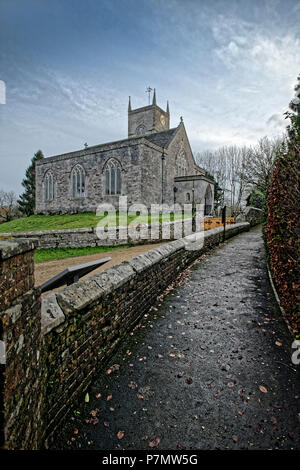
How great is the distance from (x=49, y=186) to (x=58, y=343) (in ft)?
104

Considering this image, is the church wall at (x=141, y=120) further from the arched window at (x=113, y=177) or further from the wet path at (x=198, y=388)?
the wet path at (x=198, y=388)

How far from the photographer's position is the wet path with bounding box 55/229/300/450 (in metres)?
2.14

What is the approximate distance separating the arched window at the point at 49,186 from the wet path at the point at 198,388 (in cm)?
2952

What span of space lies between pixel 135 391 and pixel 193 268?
5.52 metres

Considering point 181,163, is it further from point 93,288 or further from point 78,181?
point 93,288

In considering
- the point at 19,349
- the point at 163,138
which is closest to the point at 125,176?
the point at 163,138

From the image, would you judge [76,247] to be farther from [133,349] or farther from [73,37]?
[133,349]

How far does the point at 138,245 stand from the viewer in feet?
41.8

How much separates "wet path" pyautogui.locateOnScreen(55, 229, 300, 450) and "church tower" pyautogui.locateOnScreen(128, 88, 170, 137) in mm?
45052

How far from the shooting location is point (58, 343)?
222 centimetres

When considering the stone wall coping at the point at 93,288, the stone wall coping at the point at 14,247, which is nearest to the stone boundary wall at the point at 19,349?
the stone wall coping at the point at 14,247

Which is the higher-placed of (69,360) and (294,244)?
(294,244)

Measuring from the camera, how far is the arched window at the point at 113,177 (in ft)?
78.2

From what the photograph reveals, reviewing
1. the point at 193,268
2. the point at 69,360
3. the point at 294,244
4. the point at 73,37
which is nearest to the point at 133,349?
the point at 69,360
